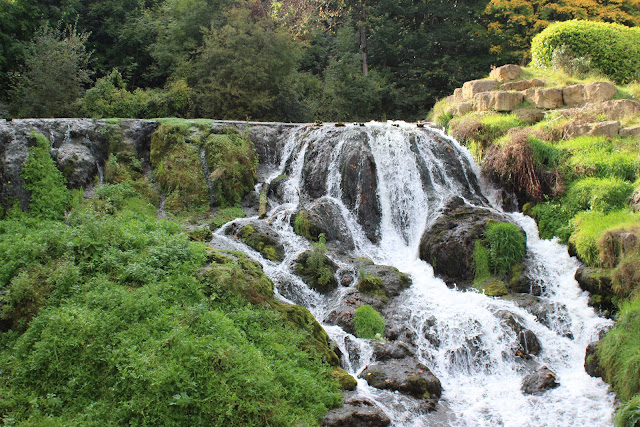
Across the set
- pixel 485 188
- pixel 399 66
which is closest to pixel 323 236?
pixel 485 188

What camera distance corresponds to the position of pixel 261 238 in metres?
11.1

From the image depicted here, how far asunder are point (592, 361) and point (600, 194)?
15.1 ft

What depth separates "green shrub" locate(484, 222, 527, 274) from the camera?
10688 millimetres

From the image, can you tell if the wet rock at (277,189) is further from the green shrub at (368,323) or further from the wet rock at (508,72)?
the wet rock at (508,72)

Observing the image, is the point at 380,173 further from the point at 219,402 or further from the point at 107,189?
the point at 219,402

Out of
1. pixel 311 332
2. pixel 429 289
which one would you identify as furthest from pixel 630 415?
pixel 429 289

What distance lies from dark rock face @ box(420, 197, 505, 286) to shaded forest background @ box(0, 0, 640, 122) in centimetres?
983

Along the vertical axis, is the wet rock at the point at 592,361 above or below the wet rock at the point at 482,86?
below

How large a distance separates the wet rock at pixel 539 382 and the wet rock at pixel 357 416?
2.54 meters

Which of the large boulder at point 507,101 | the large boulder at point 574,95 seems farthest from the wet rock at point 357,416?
the large boulder at point 574,95

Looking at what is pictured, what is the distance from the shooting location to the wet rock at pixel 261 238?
429 inches

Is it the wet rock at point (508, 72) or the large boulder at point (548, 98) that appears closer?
the large boulder at point (548, 98)

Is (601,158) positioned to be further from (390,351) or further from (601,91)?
(390,351)

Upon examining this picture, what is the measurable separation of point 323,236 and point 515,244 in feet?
13.9
